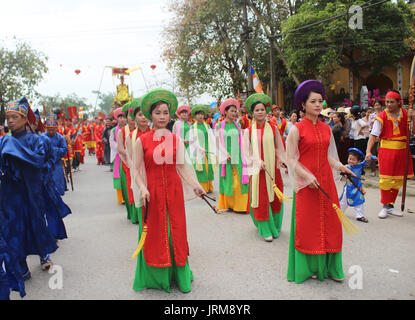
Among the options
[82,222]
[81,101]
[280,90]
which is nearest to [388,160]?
[82,222]

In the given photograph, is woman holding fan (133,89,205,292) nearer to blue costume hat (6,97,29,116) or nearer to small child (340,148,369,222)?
blue costume hat (6,97,29,116)

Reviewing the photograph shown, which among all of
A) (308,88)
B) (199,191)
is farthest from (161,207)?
(308,88)

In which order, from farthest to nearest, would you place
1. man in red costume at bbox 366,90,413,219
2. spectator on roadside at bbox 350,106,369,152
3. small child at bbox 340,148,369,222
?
1. spectator on roadside at bbox 350,106,369,152
2. man in red costume at bbox 366,90,413,219
3. small child at bbox 340,148,369,222

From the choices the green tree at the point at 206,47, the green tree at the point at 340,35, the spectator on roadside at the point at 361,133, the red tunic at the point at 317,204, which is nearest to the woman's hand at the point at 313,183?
the red tunic at the point at 317,204

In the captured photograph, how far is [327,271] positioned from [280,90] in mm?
22216

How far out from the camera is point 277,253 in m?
4.34

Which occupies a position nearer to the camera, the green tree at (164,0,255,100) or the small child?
the small child

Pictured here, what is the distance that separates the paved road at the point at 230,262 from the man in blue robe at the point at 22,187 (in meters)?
0.44

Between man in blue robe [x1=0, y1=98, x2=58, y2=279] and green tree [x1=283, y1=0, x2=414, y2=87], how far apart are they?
14309 mm

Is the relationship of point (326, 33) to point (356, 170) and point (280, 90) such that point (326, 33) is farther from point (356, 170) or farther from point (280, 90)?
point (356, 170)

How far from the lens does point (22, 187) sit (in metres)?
3.87

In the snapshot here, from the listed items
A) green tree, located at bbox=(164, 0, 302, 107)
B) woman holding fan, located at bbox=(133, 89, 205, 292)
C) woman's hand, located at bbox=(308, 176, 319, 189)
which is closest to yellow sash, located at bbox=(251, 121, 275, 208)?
woman's hand, located at bbox=(308, 176, 319, 189)

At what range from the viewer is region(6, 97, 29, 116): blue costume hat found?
380 centimetres

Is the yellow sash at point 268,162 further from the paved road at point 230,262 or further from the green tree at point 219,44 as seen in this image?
the green tree at point 219,44
